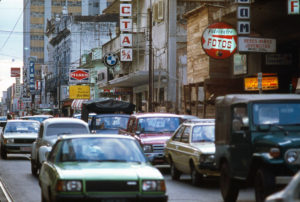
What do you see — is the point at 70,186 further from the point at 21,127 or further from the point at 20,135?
the point at 21,127

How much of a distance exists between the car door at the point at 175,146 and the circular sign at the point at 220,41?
39.0ft

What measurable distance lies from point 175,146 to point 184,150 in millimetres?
802

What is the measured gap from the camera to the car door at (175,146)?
1680 centimetres

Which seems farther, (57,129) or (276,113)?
(57,129)

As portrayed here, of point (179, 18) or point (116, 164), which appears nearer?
point (116, 164)

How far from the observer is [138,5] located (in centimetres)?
5072

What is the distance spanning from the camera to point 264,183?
10508 millimetres

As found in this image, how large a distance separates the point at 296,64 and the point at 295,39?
4.94 ft

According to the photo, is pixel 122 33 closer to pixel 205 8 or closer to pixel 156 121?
pixel 205 8

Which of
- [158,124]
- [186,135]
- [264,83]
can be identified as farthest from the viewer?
[264,83]

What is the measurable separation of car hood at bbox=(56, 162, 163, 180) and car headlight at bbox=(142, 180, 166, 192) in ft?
0.24

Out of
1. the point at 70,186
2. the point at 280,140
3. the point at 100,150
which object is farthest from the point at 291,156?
the point at 70,186

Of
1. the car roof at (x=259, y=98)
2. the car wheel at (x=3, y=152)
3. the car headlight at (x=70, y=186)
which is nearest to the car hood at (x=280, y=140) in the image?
the car roof at (x=259, y=98)

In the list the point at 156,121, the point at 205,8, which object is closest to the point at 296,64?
the point at 205,8
